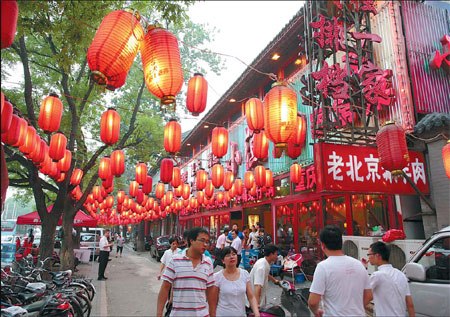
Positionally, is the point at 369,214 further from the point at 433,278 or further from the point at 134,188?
the point at 134,188

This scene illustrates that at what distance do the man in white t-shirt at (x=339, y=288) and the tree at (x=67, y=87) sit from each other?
14.8ft

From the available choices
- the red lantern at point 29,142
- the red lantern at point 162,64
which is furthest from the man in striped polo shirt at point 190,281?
the red lantern at point 29,142

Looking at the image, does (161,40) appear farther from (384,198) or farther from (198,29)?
(198,29)

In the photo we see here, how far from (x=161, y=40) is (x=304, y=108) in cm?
994

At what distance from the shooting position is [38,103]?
53.4 feet

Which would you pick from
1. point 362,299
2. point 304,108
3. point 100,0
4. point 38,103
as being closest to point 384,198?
point 304,108

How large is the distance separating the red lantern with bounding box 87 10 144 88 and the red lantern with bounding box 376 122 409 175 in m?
6.18

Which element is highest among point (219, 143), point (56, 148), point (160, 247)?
point (219, 143)

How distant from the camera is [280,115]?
→ 24.8 feet

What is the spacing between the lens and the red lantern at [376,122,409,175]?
7789 millimetres

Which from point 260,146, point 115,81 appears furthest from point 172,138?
point 115,81

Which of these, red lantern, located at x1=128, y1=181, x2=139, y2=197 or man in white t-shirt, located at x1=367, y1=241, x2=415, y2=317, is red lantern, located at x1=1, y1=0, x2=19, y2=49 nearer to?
man in white t-shirt, located at x1=367, y1=241, x2=415, y2=317

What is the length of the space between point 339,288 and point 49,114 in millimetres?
8430

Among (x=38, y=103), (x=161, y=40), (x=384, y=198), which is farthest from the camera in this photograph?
(x=38, y=103)
